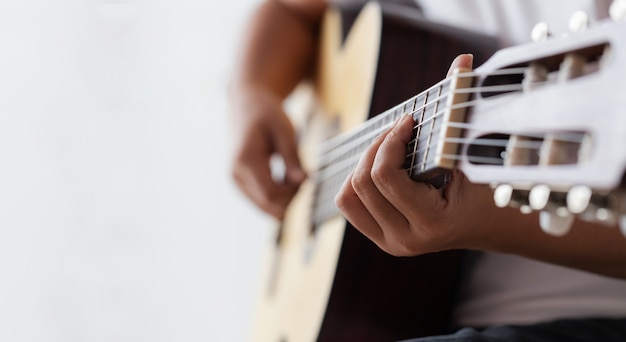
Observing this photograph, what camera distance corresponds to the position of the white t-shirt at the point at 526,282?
716 millimetres

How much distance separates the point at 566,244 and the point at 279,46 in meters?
0.64

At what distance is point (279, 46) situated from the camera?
3.80 feet

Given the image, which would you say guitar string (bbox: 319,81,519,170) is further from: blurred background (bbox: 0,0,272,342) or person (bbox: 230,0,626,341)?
blurred background (bbox: 0,0,272,342)

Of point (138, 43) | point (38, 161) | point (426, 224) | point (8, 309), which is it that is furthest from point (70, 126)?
point (426, 224)

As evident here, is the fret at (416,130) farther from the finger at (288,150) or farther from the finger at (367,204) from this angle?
the finger at (288,150)

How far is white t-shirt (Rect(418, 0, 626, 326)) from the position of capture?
716 millimetres

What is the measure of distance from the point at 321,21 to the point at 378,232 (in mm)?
664

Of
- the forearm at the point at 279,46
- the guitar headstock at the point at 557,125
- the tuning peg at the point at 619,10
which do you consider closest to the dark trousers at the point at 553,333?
the guitar headstock at the point at 557,125

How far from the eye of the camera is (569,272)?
74 centimetres

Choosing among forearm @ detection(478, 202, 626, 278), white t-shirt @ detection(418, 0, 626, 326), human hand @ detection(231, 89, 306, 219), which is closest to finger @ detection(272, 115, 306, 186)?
human hand @ detection(231, 89, 306, 219)

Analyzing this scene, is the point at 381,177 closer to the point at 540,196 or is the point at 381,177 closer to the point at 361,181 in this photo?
the point at 361,181

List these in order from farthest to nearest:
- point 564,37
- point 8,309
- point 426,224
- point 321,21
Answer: point 8,309, point 321,21, point 426,224, point 564,37

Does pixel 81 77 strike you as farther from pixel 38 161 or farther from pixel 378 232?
pixel 378 232

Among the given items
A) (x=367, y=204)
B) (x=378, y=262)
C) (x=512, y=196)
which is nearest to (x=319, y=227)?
(x=378, y=262)
